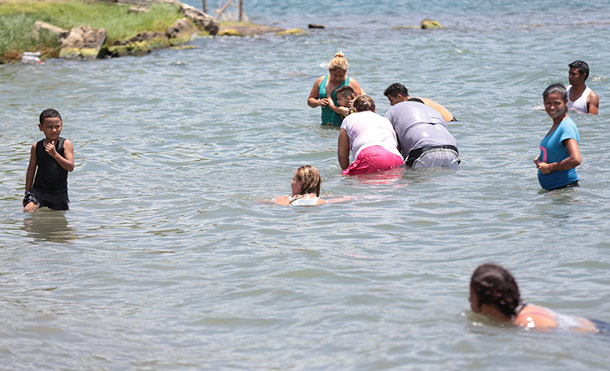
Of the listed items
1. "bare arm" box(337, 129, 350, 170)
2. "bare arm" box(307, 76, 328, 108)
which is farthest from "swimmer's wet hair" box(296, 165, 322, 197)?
"bare arm" box(307, 76, 328, 108)

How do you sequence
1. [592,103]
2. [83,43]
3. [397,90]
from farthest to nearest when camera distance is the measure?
[83,43]
[592,103]
[397,90]

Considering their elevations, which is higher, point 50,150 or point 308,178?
point 50,150

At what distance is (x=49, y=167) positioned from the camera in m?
8.42

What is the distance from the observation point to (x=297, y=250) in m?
7.13

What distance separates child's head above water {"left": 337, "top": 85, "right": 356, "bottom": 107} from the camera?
11.0 m

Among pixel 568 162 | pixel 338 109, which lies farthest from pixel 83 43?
pixel 568 162

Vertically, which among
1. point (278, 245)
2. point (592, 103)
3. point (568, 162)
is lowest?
point (278, 245)

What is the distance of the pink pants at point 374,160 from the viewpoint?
9.48 m

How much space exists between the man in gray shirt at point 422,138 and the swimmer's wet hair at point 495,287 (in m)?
4.83

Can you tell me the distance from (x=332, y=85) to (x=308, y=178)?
14.5 ft

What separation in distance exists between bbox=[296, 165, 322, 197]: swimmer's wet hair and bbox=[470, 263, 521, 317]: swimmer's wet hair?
12.2 ft

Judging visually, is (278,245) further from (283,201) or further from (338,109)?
(338,109)

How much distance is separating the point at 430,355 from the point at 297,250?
2442 mm

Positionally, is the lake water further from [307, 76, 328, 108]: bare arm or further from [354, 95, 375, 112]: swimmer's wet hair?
[354, 95, 375, 112]: swimmer's wet hair
